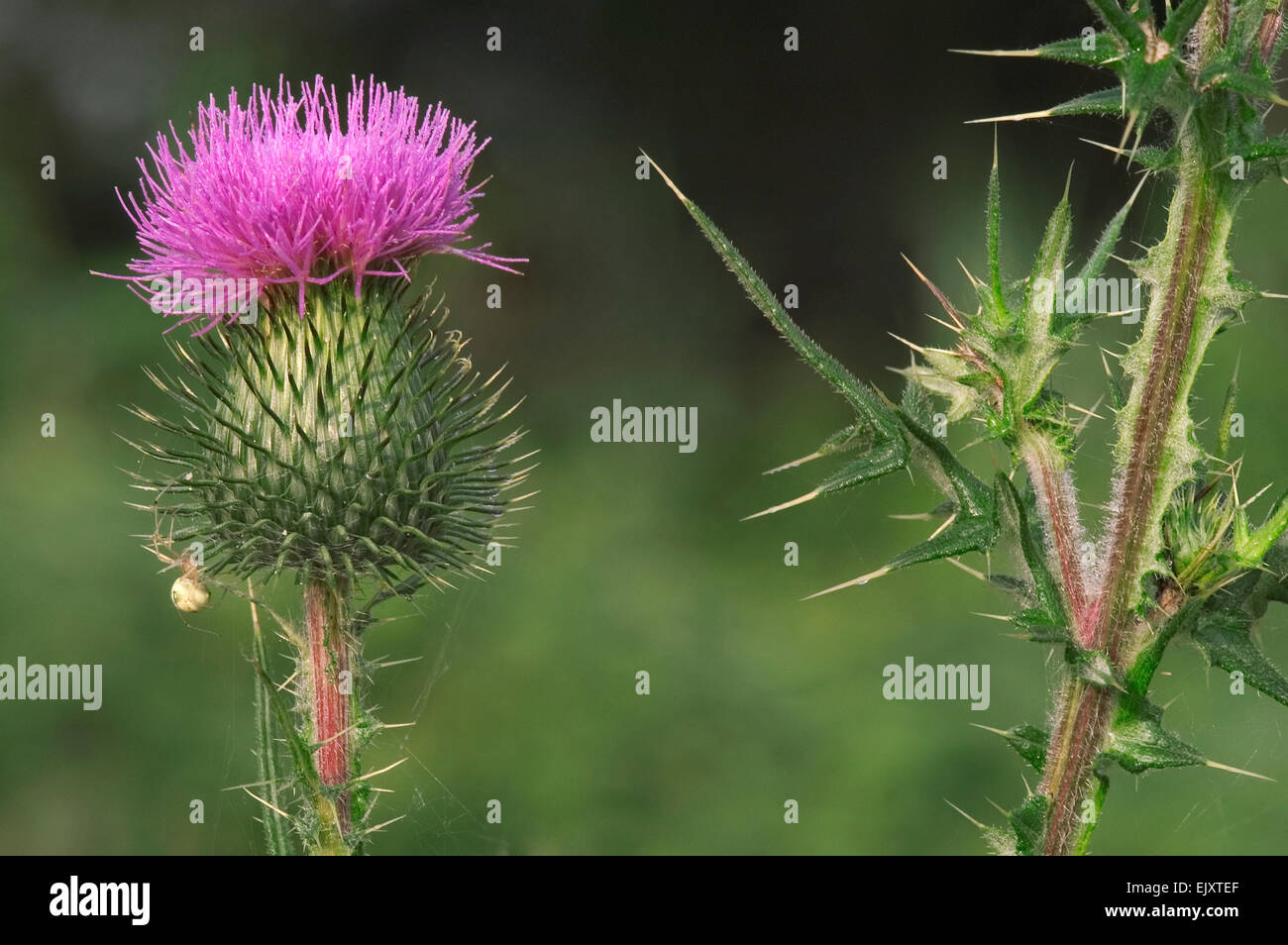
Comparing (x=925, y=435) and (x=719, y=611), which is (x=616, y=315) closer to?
(x=719, y=611)

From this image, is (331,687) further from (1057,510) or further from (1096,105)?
(1096,105)

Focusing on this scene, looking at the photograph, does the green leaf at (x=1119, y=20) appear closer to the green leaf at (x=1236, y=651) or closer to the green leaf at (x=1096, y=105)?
the green leaf at (x=1096, y=105)

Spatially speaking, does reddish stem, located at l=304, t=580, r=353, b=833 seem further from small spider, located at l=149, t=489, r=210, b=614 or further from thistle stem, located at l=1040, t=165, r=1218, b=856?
thistle stem, located at l=1040, t=165, r=1218, b=856

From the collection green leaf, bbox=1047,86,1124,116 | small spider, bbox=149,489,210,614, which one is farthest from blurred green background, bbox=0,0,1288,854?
green leaf, bbox=1047,86,1124,116

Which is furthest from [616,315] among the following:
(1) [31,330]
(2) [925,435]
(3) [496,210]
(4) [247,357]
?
(2) [925,435]

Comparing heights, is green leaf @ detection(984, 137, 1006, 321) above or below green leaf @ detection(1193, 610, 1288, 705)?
above

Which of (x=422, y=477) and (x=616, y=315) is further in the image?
(x=616, y=315)

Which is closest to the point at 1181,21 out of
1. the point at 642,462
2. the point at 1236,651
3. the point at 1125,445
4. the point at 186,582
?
the point at 1125,445

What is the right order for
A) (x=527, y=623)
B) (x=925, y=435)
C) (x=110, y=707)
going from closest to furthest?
(x=925, y=435), (x=110, y=707), (x=527, y=623)
